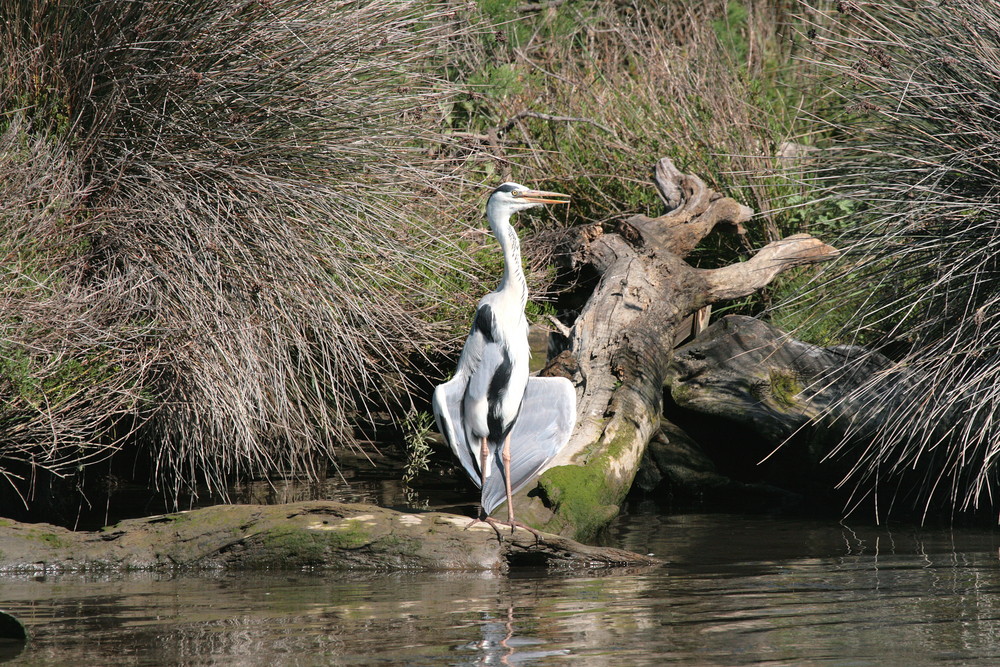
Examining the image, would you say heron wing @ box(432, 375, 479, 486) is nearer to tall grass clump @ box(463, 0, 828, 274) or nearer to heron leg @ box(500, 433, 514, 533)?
heron leg @ box(500, 433, 514, 533)

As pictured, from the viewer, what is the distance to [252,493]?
593 centimetres

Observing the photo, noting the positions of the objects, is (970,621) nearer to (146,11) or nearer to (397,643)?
(397,643)

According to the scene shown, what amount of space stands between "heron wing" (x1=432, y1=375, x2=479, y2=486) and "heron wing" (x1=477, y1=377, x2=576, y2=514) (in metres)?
0.13

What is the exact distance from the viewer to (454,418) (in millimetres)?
4730

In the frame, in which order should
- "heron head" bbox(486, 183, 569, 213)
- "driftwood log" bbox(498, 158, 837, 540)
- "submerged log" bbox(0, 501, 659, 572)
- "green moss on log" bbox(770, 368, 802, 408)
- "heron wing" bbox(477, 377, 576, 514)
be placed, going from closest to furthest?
"submerged log" bbox(0, 501, 659, 572)
"heron wing" bbox(477, 377, 576, 514)
"driftwood log" bbox(498, 158, 837, 540)
"heron head" bbox(486, 183, 569, 213)
"green moss on log" bbox(770, 368, 802, 408)

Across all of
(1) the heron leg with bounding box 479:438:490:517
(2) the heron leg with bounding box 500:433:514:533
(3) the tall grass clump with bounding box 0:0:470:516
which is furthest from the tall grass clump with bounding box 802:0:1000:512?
(3) the tall grass clump with bounding box 0:0:470:516

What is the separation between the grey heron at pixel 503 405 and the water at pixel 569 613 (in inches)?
23.7

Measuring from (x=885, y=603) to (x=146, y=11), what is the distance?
4.19 metres

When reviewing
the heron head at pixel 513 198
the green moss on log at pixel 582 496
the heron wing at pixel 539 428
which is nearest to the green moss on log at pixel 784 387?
the green moss on log at pixel 582 496

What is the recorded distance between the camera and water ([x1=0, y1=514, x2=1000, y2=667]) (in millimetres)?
3127

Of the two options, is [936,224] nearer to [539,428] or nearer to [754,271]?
[754,271]

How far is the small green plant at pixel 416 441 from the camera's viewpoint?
599 cm

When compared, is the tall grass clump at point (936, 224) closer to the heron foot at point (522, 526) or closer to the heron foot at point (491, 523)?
the heron foot at point (522, 526)

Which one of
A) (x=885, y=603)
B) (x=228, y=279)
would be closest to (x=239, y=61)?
(x=228, y=279)
